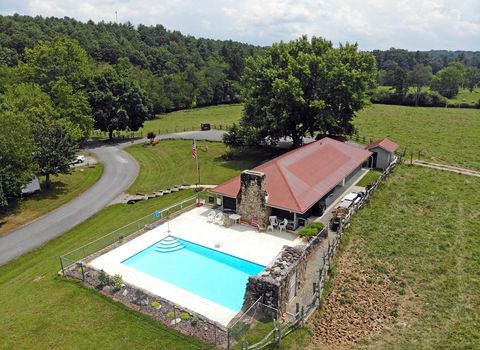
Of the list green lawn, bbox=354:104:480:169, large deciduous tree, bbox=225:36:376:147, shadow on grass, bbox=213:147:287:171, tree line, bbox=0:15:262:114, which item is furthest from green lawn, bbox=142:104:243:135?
green lawn, bbox=354:104:480:169

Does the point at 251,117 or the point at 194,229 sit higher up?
the point at 251,117

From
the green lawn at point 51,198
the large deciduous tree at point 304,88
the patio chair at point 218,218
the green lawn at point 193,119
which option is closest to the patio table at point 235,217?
the patio chair at point 218,218

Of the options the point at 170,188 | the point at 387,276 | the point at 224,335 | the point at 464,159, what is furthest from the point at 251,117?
the point at 224,335

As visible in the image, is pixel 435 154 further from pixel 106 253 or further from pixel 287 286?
pixel 106 253

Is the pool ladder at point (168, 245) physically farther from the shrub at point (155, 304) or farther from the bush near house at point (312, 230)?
→ the bush near house at point (312, 230)

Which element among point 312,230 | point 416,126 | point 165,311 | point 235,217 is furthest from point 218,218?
point 416,126

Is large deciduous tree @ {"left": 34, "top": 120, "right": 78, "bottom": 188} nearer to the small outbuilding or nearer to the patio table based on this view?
the patio table
